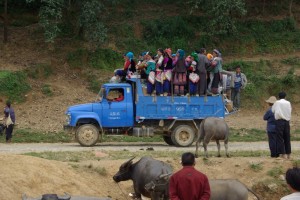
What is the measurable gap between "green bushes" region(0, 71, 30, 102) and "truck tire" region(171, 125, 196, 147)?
9.01 meters

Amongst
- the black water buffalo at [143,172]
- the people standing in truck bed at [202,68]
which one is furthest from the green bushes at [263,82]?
the black water buffalo at [143,172]

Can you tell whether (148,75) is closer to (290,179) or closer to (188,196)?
(188,196)

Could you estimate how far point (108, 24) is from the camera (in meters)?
37.3

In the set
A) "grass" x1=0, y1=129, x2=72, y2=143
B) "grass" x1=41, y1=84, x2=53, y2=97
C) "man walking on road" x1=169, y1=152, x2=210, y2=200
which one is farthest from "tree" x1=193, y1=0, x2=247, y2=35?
"man walking on road" x1=169, y1=152, x2=210, y2=200

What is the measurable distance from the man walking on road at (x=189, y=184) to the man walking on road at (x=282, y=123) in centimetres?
761

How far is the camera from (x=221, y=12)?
35594mm

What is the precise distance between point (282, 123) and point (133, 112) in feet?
24.6

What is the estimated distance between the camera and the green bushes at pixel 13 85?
30.3 m

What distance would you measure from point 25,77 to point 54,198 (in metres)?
22.4

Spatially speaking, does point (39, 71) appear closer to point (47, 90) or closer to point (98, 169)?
point (47, 90)

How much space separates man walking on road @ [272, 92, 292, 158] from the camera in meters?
17.5

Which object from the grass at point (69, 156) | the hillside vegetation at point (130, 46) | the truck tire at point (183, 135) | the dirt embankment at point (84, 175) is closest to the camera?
the dirt embankment at point (84, 175)

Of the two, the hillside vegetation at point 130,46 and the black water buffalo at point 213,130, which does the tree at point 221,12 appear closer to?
the hillside vegetation at point 130,46

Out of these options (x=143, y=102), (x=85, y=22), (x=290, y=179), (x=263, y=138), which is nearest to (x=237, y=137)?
(x=263, y=138)
